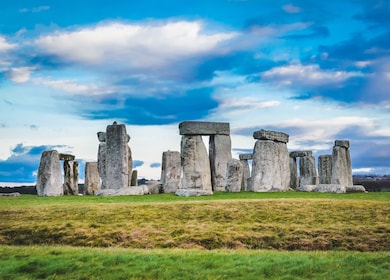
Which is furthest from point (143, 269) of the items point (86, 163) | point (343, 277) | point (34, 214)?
point (86, 163)

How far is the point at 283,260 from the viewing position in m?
14.4

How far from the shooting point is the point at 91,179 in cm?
3812

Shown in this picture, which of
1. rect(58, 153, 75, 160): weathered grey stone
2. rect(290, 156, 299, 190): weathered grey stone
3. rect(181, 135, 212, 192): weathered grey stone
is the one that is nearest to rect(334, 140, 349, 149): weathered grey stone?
rect(290, 156, 299, 190): weathered grey stone

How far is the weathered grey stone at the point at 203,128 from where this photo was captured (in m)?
32.8

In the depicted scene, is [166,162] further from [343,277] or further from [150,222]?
[343,277]

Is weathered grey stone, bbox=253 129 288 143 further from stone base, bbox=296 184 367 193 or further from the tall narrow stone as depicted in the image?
the tall narrow stone

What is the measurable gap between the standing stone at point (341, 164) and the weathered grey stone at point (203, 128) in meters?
7.14

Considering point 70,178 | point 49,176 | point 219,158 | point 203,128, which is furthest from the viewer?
point 70,178

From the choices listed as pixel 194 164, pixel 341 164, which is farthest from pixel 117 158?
pixel 341 164

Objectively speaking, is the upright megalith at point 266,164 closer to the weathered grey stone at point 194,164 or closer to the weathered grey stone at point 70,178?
the weathered grey stone at point 194,164

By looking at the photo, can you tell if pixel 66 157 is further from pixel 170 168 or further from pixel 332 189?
pixel 332 189

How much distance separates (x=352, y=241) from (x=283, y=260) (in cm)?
397

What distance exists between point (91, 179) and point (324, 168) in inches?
681

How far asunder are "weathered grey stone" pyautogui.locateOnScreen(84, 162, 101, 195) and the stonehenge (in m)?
1.70
